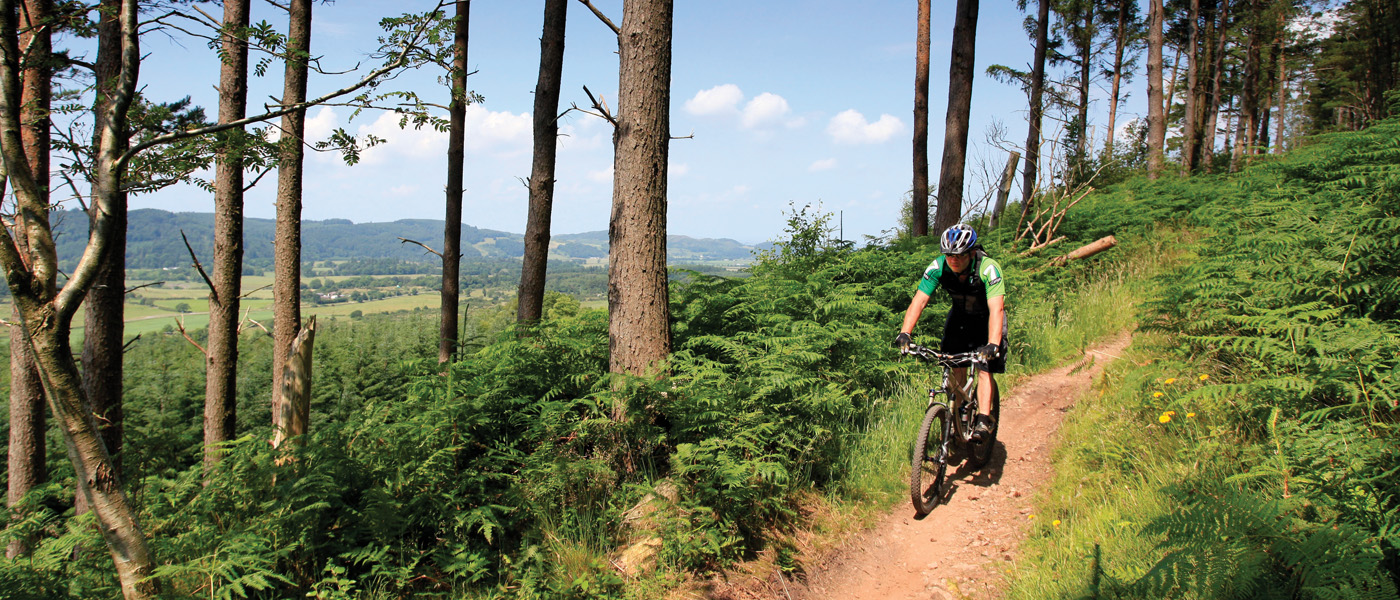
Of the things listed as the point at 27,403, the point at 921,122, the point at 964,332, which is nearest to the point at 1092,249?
the point at 921,122

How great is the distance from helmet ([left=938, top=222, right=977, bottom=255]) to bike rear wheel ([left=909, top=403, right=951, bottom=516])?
1260 millimetres

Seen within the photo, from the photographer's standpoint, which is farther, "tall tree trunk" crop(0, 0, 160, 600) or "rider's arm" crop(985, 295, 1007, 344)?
"rider's arm" crop(985, 295, 1007, 344)

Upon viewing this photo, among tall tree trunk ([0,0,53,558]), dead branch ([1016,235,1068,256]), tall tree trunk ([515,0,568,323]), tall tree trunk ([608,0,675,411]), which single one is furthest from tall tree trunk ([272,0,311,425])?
dead branch ([1016,235,1068,256])

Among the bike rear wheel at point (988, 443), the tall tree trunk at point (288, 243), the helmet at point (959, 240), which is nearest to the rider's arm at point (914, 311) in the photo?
the helmet at point (959, 240)

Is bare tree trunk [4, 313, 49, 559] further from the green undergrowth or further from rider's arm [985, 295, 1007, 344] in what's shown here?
the green undergrowth

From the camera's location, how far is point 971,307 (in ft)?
16.8

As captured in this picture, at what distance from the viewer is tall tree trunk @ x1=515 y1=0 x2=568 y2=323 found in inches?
327

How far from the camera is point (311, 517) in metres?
3.58

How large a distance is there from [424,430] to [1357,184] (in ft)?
33.6

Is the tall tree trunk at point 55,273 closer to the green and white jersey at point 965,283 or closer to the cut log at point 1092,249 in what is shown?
the green and white jersey at point 965,283

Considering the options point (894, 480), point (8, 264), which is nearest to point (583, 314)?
point (894, 480)

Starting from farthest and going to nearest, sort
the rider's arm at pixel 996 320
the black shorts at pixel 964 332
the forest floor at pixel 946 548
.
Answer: the black shorts at pixel 964 332, the rider's arm at pixel 996 320, the forest floor at pixel 946 548

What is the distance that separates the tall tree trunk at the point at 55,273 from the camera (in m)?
2.52

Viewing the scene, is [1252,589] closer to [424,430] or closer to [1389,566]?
[1389,566]
